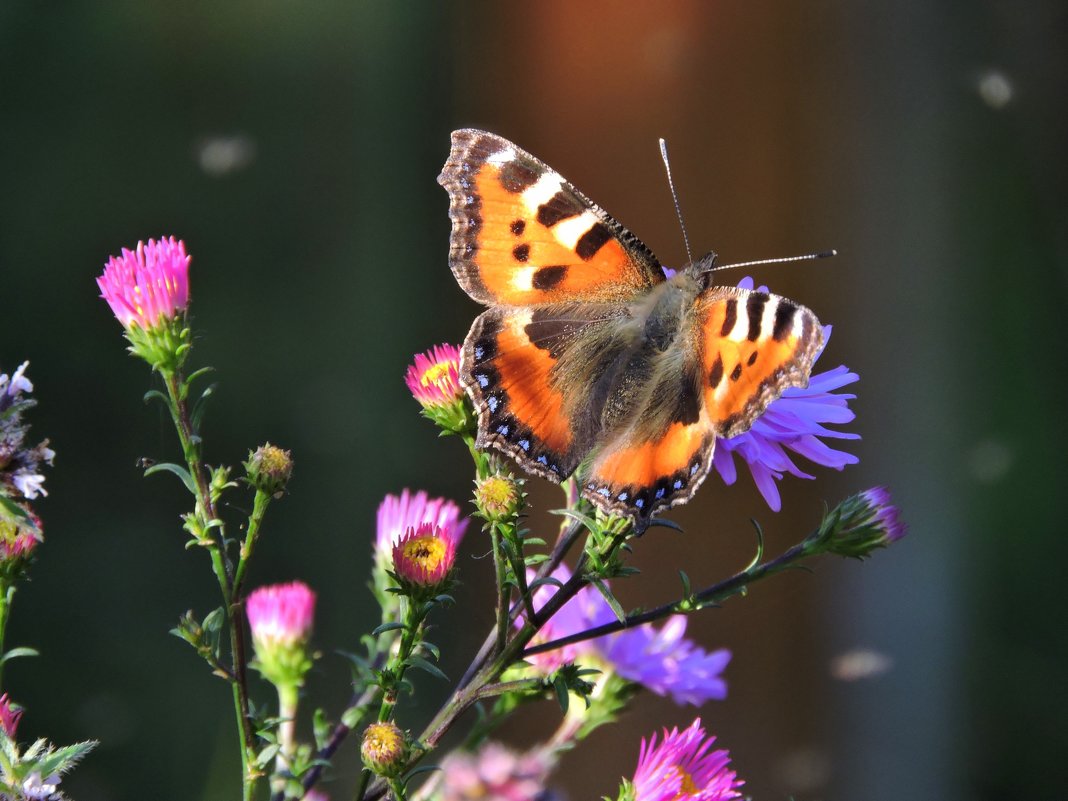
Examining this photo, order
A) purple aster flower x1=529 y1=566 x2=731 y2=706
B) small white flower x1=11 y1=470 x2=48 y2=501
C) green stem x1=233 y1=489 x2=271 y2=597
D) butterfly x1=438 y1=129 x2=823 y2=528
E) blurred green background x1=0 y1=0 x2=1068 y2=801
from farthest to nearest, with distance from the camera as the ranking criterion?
1. blurred green background x1=0 y1=0 x2=1068 y2=801
2. purple aster flower x1=529 y1=566 x2=731 y2=706
3. butterfly x1=438 y1=129 x2=823 y2=528
4. green stem x1=233 y1=489 x2=271 y2=597
5. small white flower x1=11 y1=470 x2=48 y2=501

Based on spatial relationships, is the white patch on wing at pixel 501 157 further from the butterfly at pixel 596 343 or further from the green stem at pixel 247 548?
the green stem at pixel 247 548

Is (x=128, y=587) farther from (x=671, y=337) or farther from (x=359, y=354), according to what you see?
(x=671, y=337)

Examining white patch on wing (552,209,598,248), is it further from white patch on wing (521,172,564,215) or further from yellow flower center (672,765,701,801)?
yellow flower center (672,765,701,801)

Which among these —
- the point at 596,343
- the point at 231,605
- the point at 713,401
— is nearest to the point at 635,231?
the point at 596,343

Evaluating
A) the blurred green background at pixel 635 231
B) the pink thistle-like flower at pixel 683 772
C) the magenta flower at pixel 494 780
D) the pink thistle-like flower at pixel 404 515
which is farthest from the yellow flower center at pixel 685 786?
the blurred green background at pixel 635 231

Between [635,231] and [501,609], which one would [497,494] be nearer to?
[501,609]

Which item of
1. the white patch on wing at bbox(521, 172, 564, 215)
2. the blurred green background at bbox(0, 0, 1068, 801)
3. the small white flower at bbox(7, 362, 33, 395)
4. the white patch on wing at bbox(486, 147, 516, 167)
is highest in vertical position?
the white patch on wing at bbox(486, 147, 516, 167)

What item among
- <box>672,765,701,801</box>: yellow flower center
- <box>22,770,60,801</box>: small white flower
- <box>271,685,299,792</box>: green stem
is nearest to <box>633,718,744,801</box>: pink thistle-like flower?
<box>672,765,701,801</box>: yellow flower center

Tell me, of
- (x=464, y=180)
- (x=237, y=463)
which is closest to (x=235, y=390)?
(x=237, y=463)
